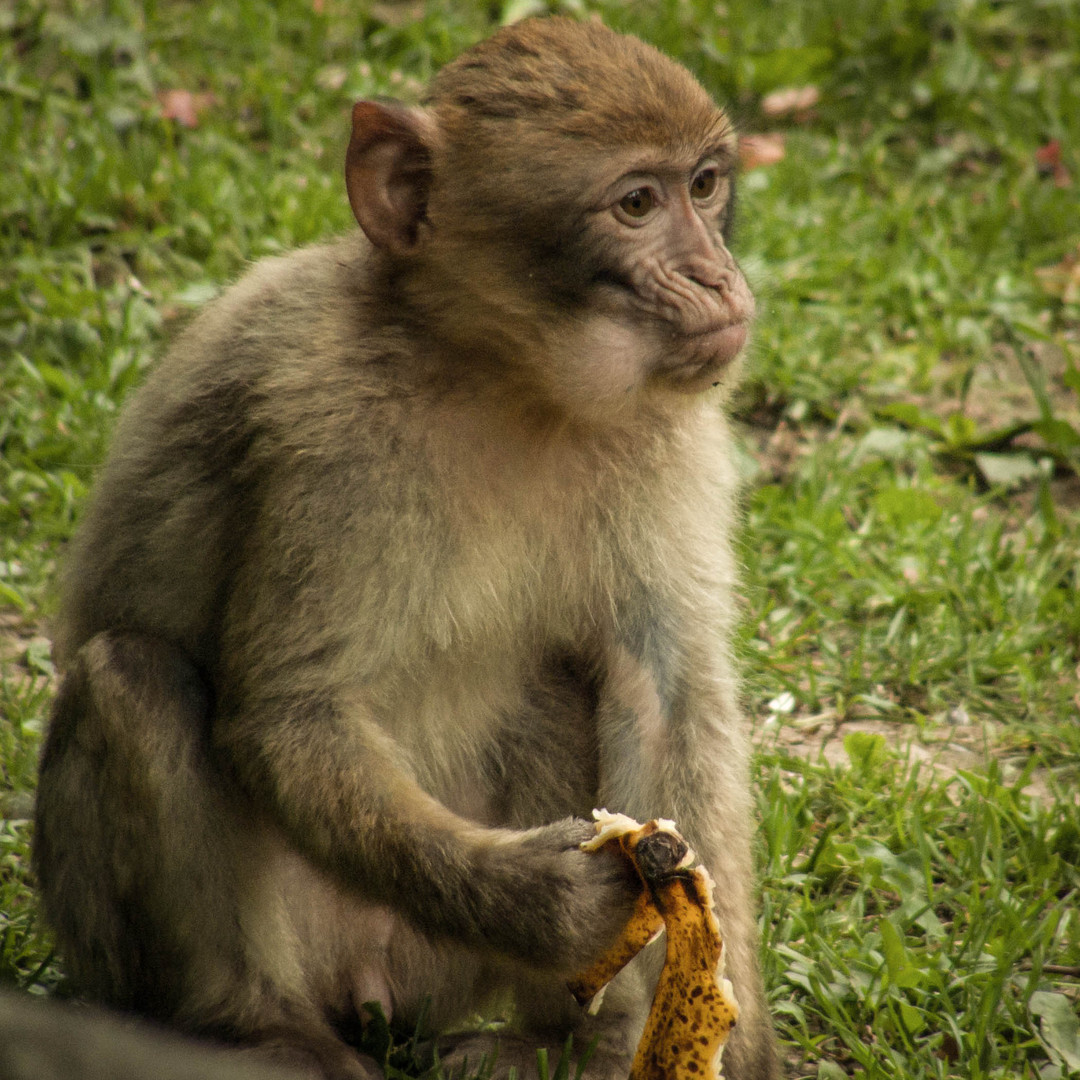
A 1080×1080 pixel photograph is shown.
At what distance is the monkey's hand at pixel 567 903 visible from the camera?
2.92m

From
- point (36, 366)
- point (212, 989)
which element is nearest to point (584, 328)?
point (212, 989)

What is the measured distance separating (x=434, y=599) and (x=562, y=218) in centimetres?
79

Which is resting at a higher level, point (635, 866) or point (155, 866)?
point (635, 866)

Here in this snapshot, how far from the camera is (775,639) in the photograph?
4.84 meters

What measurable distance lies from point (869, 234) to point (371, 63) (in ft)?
7.65

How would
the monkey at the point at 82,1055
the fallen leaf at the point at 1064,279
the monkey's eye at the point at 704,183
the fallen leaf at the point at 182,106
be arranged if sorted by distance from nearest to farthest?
the monkey at the point at 82,1055 < the monkey's eye at the point at 704,183 < the fallen leaf at the point at 1064,279 < the fallen leaf at the point at 182,106

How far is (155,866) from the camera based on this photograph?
10.2 feet

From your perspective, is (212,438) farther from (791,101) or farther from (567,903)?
(791,101)

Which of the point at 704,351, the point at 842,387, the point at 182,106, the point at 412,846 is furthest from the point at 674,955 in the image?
the point at 182,106

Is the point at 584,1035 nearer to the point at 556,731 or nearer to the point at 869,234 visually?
the point at 556,731

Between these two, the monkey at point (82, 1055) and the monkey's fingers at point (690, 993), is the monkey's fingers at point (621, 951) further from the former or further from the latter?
the monkey at point (82, 1055)

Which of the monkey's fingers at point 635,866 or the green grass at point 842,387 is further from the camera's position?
the green grass at point 842,387

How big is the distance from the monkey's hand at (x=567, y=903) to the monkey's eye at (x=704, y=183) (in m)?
1.36

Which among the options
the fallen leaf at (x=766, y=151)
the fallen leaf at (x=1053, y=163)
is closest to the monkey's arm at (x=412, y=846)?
the fallen leaf at (x=766, y=151)
